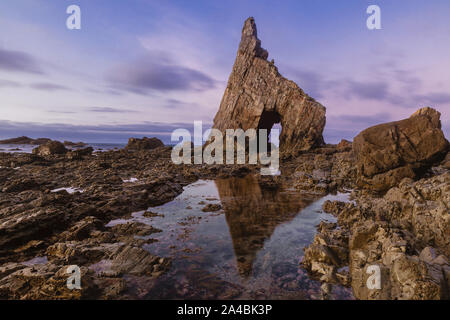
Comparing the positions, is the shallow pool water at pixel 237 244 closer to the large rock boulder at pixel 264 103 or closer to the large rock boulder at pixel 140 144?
the large rock boulder at pixel 264 103

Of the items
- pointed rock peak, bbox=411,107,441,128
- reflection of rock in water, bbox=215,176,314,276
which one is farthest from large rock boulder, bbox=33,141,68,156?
pointed rock peak, bbox=411,107,441,128

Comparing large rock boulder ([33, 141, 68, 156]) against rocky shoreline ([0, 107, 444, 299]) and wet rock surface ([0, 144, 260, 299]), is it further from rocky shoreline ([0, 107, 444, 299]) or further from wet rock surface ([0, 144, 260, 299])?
rocky shoreline ([0, 107, 444, 299])

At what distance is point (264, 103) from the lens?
132 ft

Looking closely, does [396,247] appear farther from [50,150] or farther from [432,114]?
[50,150]

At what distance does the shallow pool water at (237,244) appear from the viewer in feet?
18.9

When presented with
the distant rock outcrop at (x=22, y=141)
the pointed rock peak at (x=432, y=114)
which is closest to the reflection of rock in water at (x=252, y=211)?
the pointed rock peak at (x=432, y=114)

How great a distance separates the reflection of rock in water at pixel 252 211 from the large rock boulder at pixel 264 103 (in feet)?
59.7

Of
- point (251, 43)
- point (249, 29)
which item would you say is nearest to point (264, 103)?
point (251, 43)

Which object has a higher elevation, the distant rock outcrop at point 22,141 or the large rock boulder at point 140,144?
the distant rock outcrop at point 22,141

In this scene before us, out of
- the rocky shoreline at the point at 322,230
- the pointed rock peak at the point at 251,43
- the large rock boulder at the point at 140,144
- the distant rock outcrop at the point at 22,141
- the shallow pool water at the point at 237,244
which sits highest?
the pointed rock peak at the point at 251,43

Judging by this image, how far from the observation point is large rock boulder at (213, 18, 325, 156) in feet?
121

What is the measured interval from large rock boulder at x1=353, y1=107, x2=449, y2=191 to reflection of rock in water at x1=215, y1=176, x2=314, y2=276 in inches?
191
